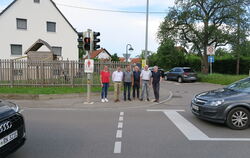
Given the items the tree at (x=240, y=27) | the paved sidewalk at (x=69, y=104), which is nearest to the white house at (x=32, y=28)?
the paved sidewalk at (x=69, y=104)

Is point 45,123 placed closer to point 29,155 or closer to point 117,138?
point 29,155

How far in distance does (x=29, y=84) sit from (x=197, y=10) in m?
19.0

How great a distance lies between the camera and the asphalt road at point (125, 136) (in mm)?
3803

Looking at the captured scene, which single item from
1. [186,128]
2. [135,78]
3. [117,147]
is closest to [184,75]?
[135,78]

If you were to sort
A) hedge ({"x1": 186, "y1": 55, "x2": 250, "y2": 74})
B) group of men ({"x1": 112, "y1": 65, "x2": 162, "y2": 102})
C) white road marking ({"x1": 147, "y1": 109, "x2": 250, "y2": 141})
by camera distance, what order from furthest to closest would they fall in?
hedge ({"x1": 186, "y1": 55, "x2": 250, "y2": 74}), group of men ({"x1": 112, "y1": 65, "x2": 162, "y2": 102}), white road marking ({"x1": 147, "y1": 109, "x2": 250, "y2": 141})

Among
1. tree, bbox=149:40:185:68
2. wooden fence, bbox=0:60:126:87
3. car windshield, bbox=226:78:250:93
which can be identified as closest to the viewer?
car windshield, bbox=226:78:250:93

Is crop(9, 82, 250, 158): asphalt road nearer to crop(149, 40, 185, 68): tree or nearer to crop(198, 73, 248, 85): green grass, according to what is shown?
crop(198, 73, 248, 85): green grass

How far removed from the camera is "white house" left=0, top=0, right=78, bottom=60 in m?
20.7

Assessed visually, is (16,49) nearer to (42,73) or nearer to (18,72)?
(18,72)

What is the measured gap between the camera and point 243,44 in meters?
21.8

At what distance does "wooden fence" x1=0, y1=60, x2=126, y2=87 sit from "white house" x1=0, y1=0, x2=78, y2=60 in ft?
35.2

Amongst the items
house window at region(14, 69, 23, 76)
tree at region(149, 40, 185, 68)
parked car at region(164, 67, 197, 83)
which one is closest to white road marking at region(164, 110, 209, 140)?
house window at region(14, 69, 23, 76)

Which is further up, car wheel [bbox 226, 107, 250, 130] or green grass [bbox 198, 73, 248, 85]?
green grass [bbox 198, 73, 248, 85]

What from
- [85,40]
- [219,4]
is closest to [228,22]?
[219,4]
